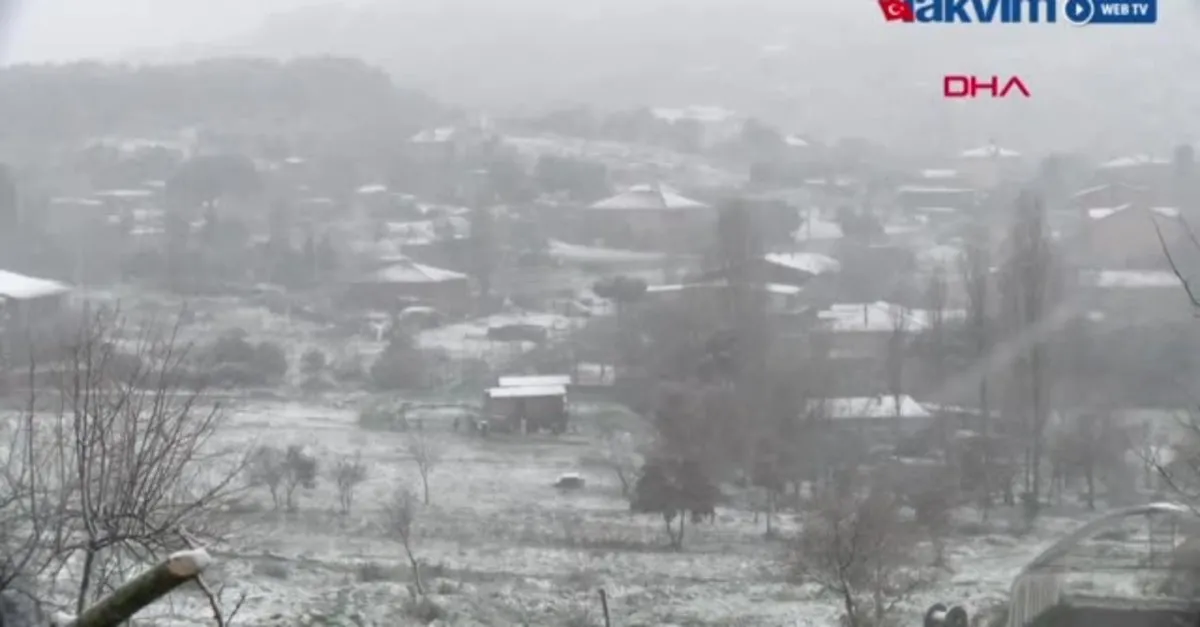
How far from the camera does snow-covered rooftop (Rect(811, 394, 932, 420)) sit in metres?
3.52

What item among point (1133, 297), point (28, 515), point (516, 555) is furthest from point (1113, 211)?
point (28, 515)

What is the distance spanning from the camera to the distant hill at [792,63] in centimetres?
340

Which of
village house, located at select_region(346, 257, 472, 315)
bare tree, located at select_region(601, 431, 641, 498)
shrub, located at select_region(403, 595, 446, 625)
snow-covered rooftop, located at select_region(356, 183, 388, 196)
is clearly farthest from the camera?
snow-covered rooftop, located at select_region(356, 183, 388, 196)

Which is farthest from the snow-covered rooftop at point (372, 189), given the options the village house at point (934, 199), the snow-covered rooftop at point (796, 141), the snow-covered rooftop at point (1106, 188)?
the snow-covered rooftop at point (1106, 188)

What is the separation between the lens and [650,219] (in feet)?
15.7

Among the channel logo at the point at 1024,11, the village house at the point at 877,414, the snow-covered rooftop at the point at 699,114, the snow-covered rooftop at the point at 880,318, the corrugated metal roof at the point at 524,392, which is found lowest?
the village house at the point at 877,414

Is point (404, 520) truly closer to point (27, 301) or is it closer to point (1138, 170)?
point (27, 301)

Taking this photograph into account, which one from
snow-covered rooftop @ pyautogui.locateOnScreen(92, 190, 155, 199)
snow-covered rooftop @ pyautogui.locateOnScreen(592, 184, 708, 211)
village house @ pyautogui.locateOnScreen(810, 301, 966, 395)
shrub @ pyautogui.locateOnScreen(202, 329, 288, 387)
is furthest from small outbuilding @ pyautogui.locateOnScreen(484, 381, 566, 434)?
snow-covered rooftop @ pyautogui.locateOnScreen(92, 190, 155, 199)

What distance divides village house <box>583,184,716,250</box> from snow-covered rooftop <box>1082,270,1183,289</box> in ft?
4.45

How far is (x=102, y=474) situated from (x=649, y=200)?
3.17 meters

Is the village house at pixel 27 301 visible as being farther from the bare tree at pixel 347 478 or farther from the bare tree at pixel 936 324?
the bare tree at pixel 936 324

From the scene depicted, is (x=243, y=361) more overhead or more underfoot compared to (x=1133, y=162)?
more underfoot

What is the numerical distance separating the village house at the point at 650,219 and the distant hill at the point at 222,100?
5.24 feet

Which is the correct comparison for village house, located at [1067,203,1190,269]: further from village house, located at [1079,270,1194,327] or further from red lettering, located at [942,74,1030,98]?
red lettering, located at [942,74,1030,98]
